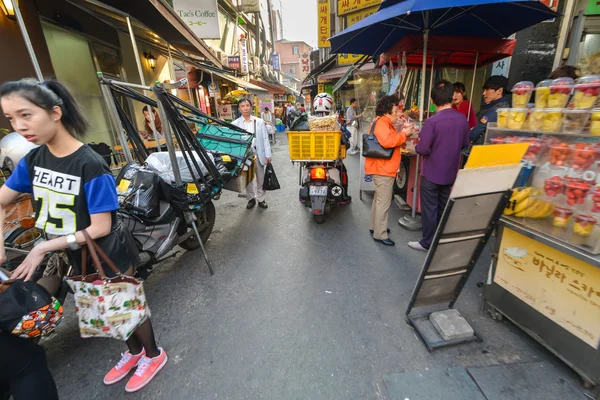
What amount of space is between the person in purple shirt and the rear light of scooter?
1.52m

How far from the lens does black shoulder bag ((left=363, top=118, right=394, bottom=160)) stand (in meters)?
3.46

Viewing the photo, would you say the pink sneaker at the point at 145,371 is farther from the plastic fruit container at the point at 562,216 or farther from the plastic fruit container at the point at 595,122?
the plastic fruit container at the point at 595,122

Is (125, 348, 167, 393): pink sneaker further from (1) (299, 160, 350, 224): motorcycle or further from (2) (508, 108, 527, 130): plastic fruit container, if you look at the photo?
(2) (508, 108, 527, 130): plastic fruit container

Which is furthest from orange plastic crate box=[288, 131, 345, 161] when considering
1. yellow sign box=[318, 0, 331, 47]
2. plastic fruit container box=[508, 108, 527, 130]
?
yellow sign box=[318, 0, 331, 47]

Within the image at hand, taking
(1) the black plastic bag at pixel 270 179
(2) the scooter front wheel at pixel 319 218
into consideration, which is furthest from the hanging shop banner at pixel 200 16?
(2) the scooter front wheel at pixel 319 218

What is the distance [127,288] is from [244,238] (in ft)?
8.38

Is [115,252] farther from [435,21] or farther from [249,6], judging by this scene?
[249,6]

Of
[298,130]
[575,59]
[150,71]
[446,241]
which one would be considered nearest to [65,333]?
[446,241]

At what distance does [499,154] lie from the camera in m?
1.90

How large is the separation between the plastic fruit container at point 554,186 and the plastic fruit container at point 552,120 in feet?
1.32

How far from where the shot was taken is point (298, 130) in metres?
4.40

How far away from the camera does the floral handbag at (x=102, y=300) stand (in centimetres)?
159

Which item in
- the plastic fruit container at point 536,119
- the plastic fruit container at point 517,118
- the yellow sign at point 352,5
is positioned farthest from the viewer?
the yellow sign at point 352,5

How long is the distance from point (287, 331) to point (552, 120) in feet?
8.95
